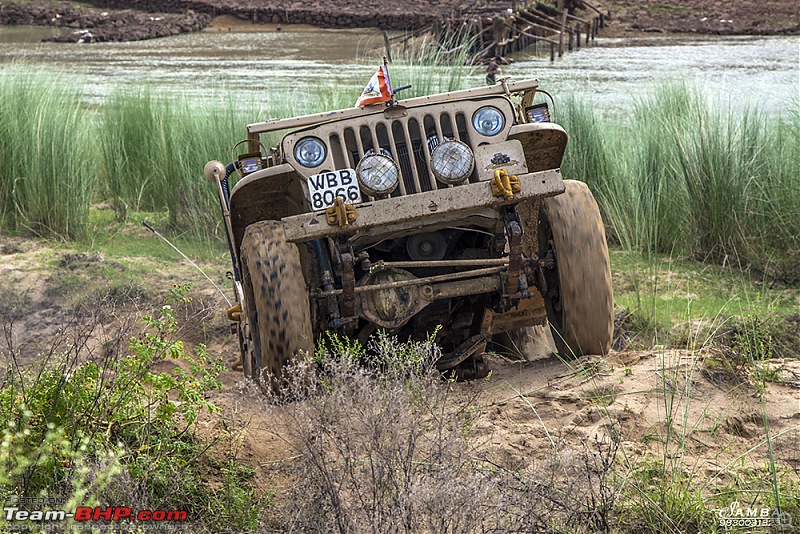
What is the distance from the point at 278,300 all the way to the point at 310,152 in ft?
2.96

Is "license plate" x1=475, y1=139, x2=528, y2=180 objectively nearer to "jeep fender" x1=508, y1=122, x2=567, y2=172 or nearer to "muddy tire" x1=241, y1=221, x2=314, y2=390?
"jeep fender" x1=508, y1=122, x2=567, y2=172

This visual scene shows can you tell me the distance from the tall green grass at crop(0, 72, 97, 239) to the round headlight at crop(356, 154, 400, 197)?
17.7ft

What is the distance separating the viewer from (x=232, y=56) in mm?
27844

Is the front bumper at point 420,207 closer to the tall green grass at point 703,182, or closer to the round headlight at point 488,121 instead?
the round headlight at point 488,121

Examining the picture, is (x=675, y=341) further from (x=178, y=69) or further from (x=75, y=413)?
(x=178, y=69)

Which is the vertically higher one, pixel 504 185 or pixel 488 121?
pixel 488 121

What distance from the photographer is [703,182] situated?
8.19 meters

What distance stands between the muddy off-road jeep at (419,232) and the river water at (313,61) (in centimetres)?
870

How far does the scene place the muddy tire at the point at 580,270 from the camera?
5.27m

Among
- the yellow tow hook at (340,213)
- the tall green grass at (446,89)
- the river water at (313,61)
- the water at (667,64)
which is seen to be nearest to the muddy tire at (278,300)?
the yellow tow hook at (340,213)

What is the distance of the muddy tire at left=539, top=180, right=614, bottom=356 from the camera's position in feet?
17.3

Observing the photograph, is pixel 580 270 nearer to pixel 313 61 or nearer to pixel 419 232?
pixel 419 232

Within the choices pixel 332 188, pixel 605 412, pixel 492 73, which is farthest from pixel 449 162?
pixel 492 73

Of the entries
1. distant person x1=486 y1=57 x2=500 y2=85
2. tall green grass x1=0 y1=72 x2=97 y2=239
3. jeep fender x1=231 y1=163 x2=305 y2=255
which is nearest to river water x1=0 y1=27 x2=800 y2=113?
distant person x1=486 y1=57 x2=500 y2=85
